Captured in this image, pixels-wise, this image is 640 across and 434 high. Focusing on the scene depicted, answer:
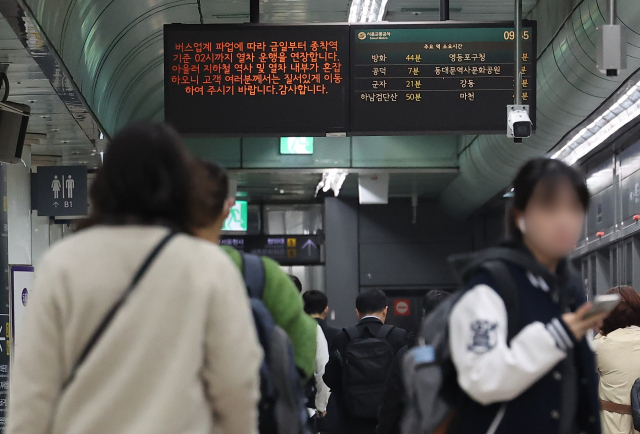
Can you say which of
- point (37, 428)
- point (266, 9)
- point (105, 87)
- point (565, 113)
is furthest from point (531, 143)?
point (37, 428)

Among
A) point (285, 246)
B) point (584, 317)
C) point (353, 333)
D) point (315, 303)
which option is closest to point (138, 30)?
point (315, 303)

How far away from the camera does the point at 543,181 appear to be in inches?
98.0

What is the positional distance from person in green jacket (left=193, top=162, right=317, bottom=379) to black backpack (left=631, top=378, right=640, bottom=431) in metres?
2.73

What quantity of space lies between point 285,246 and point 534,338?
16.3 meters

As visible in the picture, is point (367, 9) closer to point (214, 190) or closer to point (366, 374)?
point (366, 374)

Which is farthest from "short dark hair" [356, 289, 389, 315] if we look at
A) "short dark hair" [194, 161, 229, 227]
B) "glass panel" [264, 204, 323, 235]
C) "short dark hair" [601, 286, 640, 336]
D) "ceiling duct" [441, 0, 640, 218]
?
"glass panel" [264, 204, 323, 235]

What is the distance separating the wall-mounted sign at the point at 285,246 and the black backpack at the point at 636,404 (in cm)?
1314

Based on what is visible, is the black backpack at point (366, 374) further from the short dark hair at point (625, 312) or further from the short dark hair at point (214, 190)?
the short dark hair at point (214, 190)

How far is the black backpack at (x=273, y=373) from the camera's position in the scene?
3.04 metres

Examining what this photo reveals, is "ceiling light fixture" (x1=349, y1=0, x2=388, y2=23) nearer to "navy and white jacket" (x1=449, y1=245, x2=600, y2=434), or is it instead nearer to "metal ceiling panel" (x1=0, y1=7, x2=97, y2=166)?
"metal ceiling panel" (x1=0, y1=7, x2=97, y2=166)

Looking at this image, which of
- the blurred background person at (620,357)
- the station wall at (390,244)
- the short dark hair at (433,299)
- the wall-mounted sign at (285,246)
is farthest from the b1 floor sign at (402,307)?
the blurred background person at (620,357)

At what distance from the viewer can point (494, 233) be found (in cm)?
1828

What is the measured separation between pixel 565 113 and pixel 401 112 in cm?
255

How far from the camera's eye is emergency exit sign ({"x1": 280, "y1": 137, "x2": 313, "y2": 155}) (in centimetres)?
1488
